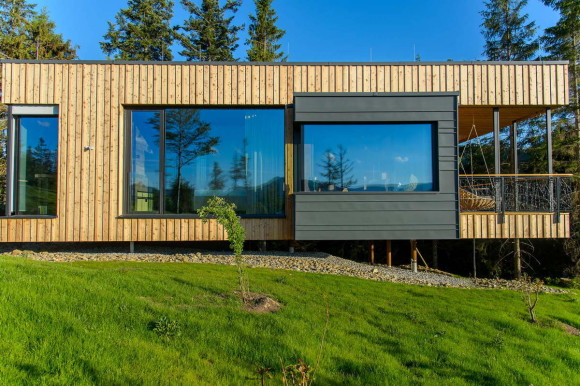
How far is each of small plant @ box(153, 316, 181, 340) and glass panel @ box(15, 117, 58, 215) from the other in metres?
6.01

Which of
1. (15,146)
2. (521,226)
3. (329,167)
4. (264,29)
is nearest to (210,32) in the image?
(264,29)

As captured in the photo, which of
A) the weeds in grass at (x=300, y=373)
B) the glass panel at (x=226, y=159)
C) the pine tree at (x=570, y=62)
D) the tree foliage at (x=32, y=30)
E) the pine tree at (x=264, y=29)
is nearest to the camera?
the weeds in grass at (x=300, y=373)

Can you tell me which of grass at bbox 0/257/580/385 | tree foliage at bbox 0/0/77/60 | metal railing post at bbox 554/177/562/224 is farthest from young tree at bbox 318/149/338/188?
tree foliage at bbox 0/0/77/60

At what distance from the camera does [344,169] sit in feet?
24.6

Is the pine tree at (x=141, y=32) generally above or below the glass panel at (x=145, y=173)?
above

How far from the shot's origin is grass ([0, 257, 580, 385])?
2441mm

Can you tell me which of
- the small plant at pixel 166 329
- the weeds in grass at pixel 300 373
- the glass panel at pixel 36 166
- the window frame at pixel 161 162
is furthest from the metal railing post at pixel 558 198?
the glass panel at pixel 36 166

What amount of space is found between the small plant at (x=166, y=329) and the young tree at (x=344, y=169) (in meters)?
5.11

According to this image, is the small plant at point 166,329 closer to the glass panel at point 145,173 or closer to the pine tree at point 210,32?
the glass panel at point 145,173

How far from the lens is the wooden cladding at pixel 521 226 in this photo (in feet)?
24.8

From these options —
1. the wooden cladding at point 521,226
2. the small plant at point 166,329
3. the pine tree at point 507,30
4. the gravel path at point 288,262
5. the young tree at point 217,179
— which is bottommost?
the gravel path at point 288,262

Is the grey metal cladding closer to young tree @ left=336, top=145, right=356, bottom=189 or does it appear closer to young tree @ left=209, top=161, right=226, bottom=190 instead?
young tree @ left=336, top=145, right=356, bottom=189

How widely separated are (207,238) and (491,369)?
584 cm

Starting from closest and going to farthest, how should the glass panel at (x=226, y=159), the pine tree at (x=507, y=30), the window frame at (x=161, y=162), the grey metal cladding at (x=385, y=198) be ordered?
the grey metal cladding at (x=385, y=198), the window frame at (x=161, y=162), the glass panel at (x=226, y=159), the pine tree at (x=507, y=30)
